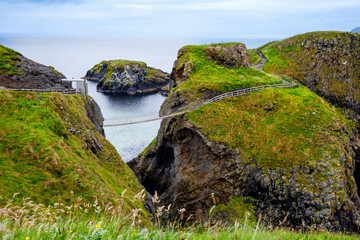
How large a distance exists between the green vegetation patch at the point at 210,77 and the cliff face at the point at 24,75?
66.7ft

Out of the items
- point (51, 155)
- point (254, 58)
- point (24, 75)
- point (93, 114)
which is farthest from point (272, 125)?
point (254, 58)

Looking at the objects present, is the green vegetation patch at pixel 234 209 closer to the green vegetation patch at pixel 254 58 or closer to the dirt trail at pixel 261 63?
the dirt trail at pixel 261 63

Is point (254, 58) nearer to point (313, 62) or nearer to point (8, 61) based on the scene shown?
point (313, 62)

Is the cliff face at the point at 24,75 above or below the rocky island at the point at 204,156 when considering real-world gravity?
above

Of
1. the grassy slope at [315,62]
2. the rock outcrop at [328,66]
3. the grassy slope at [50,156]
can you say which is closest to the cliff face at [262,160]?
the grassy slope at [50,156]

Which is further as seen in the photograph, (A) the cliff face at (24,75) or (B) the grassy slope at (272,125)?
(A) the cliff face at (24,75)

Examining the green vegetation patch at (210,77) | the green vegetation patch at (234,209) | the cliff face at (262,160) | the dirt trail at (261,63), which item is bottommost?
the green vegetation patch at (234,209)

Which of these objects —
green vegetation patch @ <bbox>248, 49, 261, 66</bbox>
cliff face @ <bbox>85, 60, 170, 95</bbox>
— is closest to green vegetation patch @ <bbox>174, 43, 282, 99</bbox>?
green vegetation patch @ <bbox>248, 49, 261, 66</bbox>

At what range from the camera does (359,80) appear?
70750mm

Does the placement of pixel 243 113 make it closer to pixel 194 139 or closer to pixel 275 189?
pixel 194 139

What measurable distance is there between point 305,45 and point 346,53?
1316 cm

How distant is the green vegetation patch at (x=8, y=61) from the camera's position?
33.2 meters

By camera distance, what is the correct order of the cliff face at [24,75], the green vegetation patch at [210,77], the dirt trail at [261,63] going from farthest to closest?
the dirt trail at [261,63], the green vegetation patch at [210,77], the cliff face at [24,75]

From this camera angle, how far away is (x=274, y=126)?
36.8 metres
